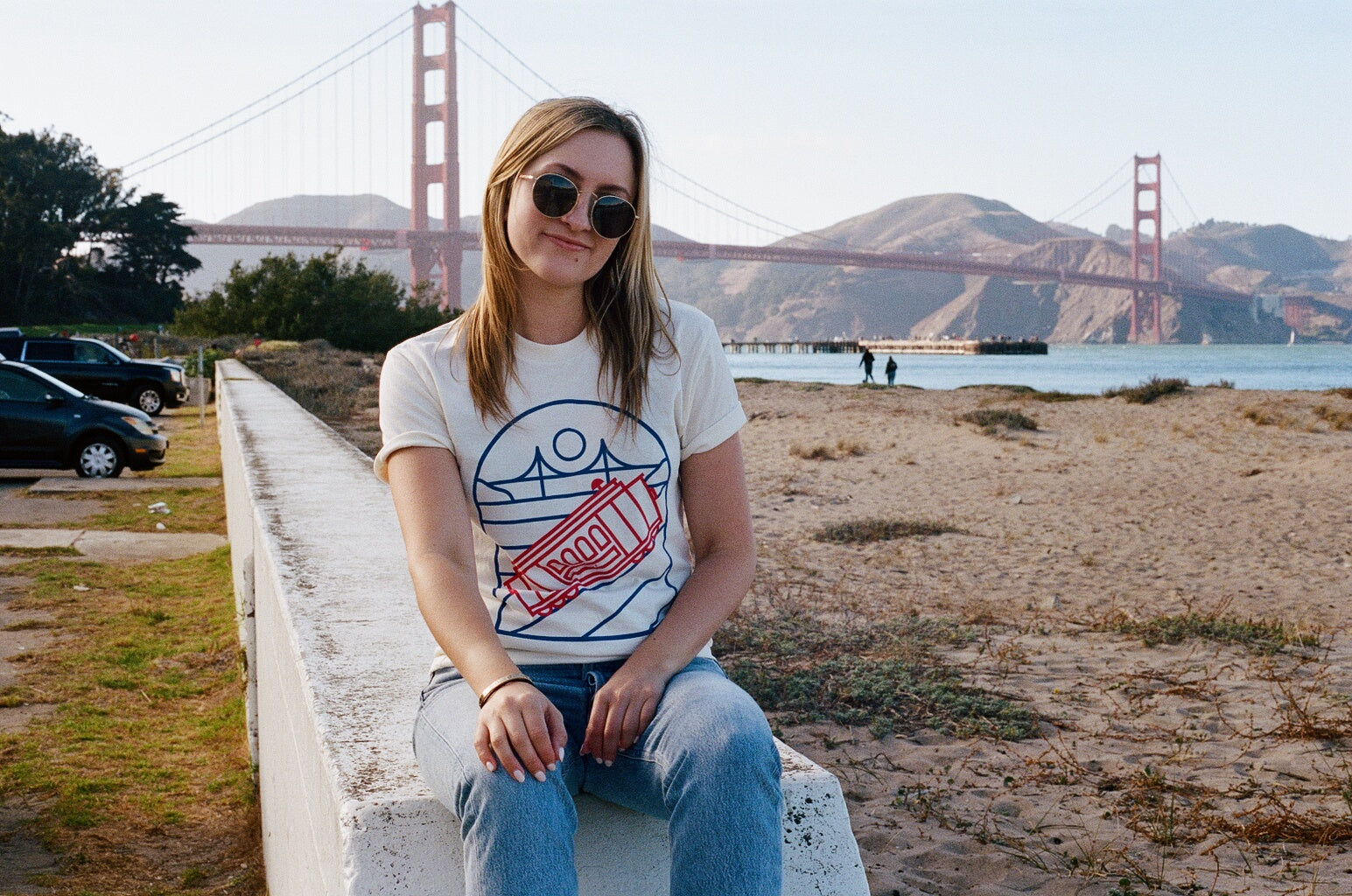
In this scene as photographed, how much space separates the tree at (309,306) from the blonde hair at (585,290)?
28.5 m

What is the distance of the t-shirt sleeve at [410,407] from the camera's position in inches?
65.9

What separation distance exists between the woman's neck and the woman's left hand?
517 mm

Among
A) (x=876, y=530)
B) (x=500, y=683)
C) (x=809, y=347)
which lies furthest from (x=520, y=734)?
(x=809, y=347)

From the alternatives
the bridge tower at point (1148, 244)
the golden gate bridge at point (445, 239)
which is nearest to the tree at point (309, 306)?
the golden gate bridge at point (445, 239)

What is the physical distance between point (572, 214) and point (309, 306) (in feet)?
98.2

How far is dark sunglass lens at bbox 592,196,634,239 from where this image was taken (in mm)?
1705

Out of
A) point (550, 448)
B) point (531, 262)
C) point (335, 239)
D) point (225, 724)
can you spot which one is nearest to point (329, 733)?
point (550, 448)

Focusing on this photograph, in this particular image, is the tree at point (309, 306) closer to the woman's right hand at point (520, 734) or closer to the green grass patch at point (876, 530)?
the green grass patch at point (876, 530)

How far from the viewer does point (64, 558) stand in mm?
6551

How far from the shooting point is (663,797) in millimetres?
1446

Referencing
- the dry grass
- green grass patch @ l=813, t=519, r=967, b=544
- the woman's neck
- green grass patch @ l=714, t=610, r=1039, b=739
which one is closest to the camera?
the woman's neck

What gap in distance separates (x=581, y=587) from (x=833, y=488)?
9.63 metres

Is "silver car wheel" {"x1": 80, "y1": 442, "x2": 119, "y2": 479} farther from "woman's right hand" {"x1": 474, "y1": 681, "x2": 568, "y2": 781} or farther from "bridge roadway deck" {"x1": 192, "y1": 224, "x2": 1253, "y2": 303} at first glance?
"bridge roadway deck" {"x1": 192, "y1": 224, "x2": 1253, "y2": 303}

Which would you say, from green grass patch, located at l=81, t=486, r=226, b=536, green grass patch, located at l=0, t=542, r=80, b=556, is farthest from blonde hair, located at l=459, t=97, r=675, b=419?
green grass patch, located at l=81, t=486, r=226, b=536
